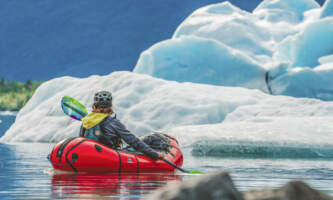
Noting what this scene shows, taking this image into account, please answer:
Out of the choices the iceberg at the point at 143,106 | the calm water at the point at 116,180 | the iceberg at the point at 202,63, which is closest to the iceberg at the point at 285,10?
the iceberg at the point at 202,63

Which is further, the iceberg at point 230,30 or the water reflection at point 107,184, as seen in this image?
the iceberg at point 230,30

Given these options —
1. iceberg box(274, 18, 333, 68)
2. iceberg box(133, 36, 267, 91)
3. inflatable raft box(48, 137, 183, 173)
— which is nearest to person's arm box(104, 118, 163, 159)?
inflatable raft box(48, 137, 183, 173)

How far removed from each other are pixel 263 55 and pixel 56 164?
62.9ft

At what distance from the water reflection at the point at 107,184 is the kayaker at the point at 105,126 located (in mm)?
512

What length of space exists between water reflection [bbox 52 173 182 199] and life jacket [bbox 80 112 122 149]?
0.57m

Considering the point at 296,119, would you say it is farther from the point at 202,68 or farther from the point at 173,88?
the point at 202,68

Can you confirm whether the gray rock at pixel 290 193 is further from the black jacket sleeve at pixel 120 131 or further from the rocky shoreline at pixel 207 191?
the black jacket sleeve at pixel 120 131

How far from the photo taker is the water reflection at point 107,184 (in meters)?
4.01

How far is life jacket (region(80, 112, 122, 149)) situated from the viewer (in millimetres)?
6250

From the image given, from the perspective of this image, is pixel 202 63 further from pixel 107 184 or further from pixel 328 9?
pixel 107 184

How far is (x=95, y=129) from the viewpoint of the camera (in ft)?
20.7

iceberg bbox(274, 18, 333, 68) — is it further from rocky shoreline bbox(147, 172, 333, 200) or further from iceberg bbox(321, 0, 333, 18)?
rocky shoreline bbox(147, 172, 333, 200)

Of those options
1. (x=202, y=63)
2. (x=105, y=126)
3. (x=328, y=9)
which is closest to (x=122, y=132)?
(x=105, y=126)

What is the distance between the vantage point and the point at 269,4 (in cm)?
3089
